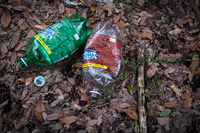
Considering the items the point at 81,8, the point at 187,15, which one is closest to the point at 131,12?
the point at 81,8

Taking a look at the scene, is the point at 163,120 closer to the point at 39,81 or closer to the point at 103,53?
the point at 103,53

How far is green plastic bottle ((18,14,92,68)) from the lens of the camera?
1.82 meters

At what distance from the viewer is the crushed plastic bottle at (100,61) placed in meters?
1.84

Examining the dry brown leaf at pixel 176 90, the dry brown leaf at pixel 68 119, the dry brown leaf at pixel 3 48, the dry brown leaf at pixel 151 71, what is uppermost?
the dry brown leaf at pixel 3 48

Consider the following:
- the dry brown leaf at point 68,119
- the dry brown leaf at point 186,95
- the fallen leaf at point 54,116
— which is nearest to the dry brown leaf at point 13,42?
the fallen leaf at point 54,116

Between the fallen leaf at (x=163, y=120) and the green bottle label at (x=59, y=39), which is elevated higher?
the green bottle label at (x=59, y=39)

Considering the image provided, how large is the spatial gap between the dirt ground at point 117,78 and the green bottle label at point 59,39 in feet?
0.90

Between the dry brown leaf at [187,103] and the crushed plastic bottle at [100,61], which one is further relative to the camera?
the dry brown leaf at [187,103]

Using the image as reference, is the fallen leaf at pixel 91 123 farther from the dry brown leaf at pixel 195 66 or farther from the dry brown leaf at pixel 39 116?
the dry brown leaf at pixel 195 66

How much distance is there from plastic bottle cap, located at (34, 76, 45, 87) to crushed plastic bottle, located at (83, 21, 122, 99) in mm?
673

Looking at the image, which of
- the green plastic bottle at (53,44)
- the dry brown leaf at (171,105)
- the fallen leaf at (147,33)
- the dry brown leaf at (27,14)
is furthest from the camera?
the fallen leaf at (147,33)

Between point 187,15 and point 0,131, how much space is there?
3779 mm

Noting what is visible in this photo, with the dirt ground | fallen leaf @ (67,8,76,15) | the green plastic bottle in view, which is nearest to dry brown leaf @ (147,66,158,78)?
the dirt ground

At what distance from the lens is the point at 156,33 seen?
2.38 m
